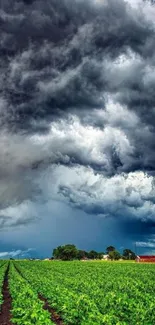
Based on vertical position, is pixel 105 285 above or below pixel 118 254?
below

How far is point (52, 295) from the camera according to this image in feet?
77.2

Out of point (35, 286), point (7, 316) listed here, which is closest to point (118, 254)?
point (35, 286)

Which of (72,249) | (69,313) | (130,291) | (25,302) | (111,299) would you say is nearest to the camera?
(69,313)

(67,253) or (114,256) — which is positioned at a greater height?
(67,253)

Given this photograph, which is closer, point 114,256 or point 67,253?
point 67,253

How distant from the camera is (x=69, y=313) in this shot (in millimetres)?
16828

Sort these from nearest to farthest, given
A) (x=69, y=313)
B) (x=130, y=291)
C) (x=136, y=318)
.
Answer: (x=136, y=318) → (x=69, y=313) → (x=130, y=291)

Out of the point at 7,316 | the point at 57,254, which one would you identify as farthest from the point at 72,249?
the point at 7,316

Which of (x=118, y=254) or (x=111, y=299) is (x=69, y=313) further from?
(x=118, y=254)

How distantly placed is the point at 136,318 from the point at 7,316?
8236mm

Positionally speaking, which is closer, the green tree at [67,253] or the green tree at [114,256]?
the green tree at [67,253]

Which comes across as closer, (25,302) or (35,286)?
(25,302)

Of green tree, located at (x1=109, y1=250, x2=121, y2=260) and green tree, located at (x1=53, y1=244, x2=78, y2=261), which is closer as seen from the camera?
green tree, located at (x1=53, y1=244, x2=78, y2=261)

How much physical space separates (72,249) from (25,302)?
161 m
